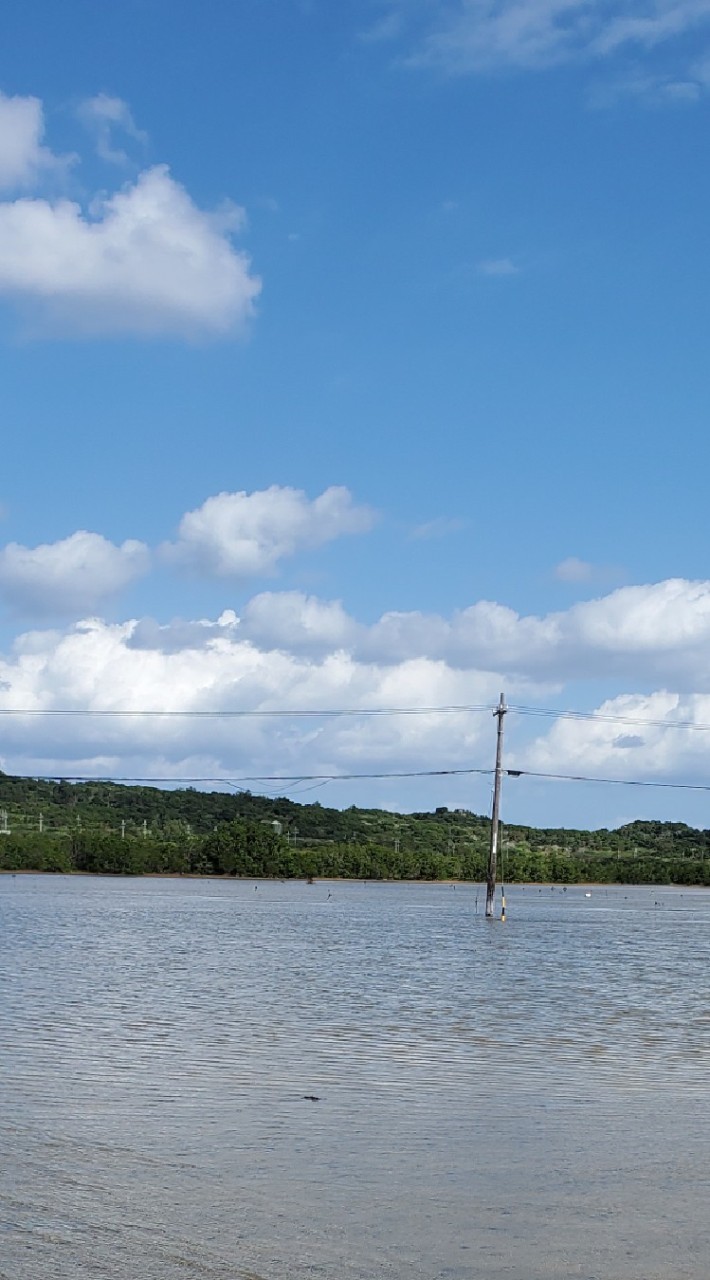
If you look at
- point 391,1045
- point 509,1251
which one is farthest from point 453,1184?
point 391,1045

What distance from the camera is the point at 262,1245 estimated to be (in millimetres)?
9352

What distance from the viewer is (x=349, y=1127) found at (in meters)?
13.8

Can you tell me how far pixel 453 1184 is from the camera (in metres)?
11.3

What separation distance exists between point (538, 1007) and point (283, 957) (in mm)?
14562

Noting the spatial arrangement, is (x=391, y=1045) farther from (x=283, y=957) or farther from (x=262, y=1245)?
(x=283, y=957)

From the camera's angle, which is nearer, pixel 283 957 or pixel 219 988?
pixel 219 988

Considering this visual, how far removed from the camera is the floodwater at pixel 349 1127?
365 inches

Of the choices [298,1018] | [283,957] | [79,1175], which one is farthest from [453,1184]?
[283,957]

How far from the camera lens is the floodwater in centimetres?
927

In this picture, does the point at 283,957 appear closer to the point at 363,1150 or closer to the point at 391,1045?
the point at 391,1045

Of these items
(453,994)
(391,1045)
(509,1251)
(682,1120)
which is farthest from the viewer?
(453,994)

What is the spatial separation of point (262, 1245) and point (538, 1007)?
17930 millimetres

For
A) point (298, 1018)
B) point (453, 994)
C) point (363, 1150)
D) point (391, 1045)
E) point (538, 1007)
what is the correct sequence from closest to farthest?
1. point (363, 1150)
2. point (391, 1045)
3. point (298, 1018)
4. point (538, 1007)
5. point (453, 994)

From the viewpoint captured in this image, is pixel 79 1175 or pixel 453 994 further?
pixel 453 994
